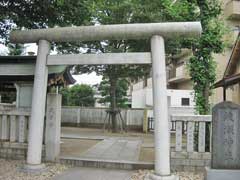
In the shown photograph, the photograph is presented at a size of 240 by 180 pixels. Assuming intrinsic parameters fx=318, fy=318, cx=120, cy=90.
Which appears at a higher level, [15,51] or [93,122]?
[15,51]

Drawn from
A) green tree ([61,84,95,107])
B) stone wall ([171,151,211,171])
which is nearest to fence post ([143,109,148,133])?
green tree ([61,84,95,107])

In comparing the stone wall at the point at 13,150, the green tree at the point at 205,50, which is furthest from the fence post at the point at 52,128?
the green tree at the point at 205,50

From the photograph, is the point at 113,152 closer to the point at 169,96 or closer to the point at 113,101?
the point at 113,101

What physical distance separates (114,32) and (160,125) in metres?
2.64

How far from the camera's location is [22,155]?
30.8ft

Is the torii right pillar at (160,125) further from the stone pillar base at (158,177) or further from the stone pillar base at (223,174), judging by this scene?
the stone pillar base at (223,174)

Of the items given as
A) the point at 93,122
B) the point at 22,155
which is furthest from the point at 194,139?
the point at 93,122

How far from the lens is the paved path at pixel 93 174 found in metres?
7.68

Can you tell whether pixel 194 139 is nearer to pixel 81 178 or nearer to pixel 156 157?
pixel 156 157

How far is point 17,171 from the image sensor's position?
809 cm

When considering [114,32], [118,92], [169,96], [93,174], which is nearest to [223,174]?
[93,174]

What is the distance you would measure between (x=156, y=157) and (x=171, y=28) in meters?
3.17

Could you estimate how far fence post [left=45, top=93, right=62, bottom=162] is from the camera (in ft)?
29.7

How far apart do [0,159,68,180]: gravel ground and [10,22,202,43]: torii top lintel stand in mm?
3423
